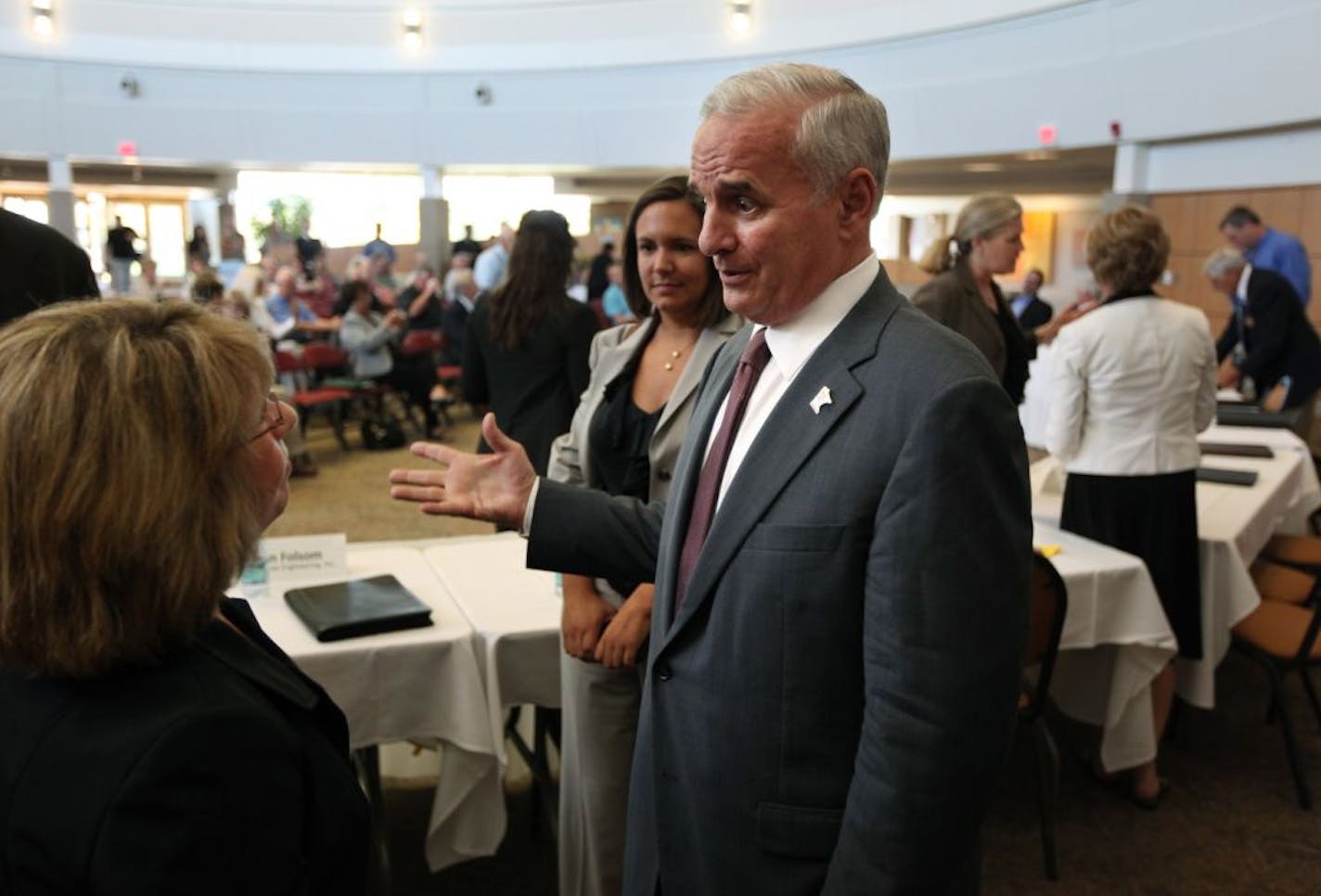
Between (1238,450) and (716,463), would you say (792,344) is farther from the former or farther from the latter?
(1238,450)

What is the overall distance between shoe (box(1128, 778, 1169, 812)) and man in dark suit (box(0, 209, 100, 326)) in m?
3.19

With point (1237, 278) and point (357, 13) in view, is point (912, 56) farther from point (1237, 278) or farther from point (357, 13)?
point (357, 13)

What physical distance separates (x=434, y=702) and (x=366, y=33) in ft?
54.0

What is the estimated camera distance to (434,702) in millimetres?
2463

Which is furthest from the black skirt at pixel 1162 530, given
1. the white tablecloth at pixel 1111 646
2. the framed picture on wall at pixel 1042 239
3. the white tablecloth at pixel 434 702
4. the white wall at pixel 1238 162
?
the framed picture on wall at pixel 1042 239

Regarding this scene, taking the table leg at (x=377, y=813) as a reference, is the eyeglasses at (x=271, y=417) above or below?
above

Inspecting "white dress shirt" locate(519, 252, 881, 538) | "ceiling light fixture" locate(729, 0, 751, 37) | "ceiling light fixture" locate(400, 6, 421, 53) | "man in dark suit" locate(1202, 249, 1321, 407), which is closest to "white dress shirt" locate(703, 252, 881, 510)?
"white dress shirt" locate(519, 252, 881, 538)

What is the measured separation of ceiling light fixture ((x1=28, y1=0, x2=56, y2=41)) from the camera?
16.0m

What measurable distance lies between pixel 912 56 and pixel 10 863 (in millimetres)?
13840

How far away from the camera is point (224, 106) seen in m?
16.7

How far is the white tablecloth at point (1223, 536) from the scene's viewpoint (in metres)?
3.39

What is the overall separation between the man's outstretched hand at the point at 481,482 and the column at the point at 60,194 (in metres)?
17.0

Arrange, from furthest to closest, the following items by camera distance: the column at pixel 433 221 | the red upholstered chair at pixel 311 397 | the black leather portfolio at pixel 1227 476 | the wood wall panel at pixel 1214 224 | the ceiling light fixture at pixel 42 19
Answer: the column at pixel 433 221 → the ceiling light fixture at pixel 42 19 → the wood wall panel at pixel 1214 224 → the red upholstered chair at pixel 311 397 → the black leather portfolio at pixel 1227 476

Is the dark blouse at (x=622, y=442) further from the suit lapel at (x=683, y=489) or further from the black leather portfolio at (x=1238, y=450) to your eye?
the black leather portfolio at (x=1238, y=450)
